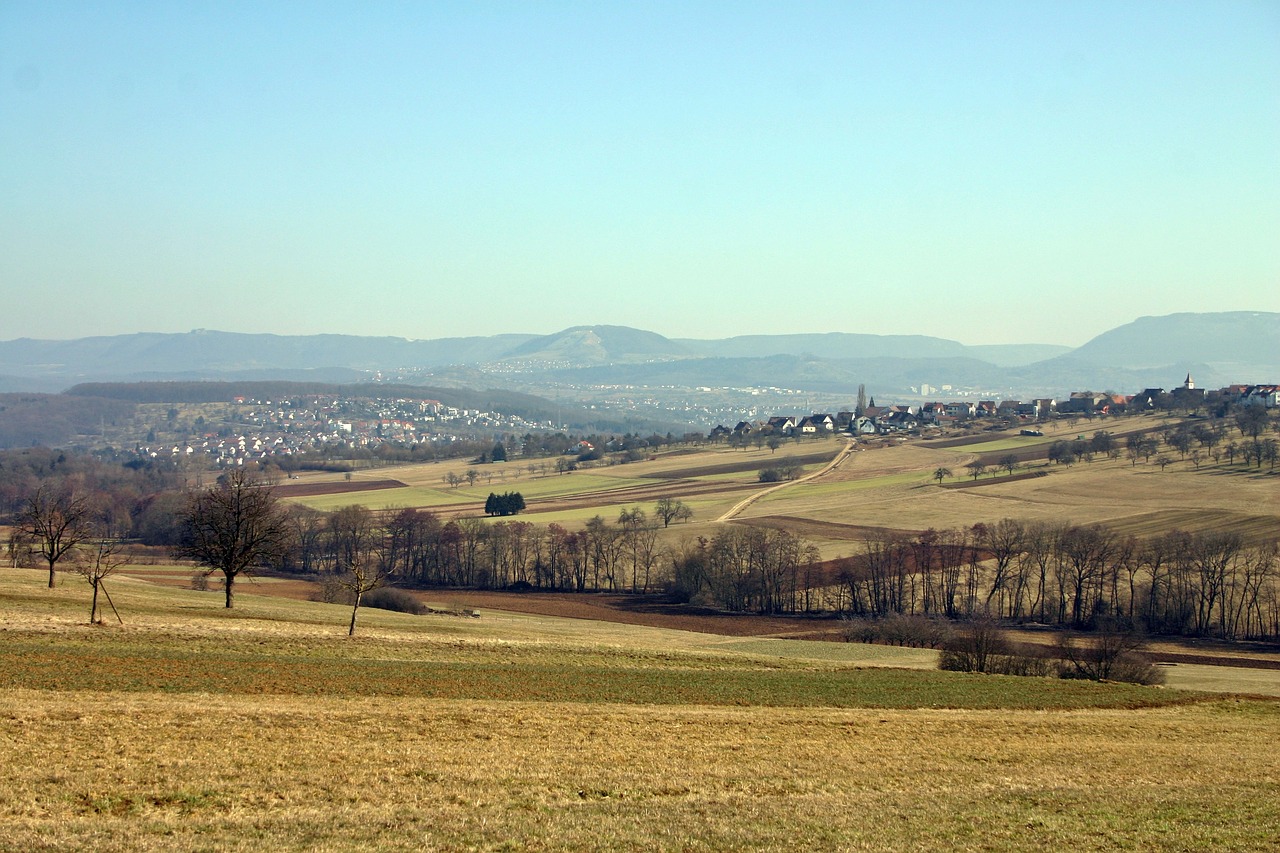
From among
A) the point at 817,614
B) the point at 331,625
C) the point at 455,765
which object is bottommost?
the point at 817,614

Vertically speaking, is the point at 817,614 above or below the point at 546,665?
below

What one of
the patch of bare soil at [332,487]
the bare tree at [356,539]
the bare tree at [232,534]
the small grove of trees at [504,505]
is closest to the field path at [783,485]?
the small grove of trees at [504,505]

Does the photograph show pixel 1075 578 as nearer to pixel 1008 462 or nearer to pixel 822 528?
pixel 822 528

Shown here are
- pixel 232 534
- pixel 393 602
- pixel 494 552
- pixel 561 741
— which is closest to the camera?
pixel 561 741

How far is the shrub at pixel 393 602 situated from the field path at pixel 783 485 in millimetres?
42342

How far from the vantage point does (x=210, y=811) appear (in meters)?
13.5

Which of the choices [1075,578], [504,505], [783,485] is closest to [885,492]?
[783,485]

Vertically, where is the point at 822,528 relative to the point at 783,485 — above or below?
below

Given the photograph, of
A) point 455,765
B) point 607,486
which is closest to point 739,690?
point 455,765

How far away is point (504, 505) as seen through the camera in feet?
344

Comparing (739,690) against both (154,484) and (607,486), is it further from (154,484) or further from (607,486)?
(154,484)

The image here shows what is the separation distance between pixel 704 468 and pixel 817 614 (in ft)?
224

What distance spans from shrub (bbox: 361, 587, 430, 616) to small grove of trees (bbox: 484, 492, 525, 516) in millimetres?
45578

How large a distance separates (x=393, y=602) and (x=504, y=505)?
49.1m
